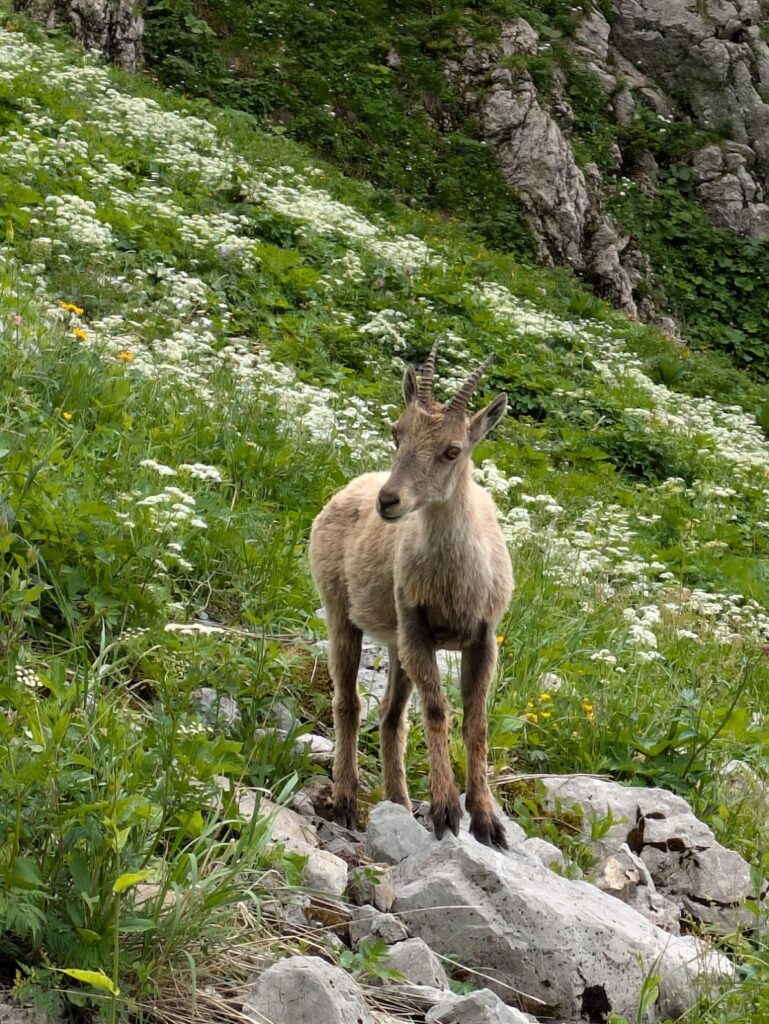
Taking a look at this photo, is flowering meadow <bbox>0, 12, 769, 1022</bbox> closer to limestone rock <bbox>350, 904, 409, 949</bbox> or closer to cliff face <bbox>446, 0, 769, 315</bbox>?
limestone rock <bbox>350, 904, 409, 949</bbox>

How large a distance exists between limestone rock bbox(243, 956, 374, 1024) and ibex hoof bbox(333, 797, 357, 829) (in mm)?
1707

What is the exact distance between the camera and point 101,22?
24188mm

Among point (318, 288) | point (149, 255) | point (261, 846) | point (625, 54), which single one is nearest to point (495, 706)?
point (261, 846)

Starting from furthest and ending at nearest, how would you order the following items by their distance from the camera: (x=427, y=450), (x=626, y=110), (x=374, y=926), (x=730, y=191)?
1. (x=626, y=110)
2. (x=730, y=191)
3. (x=427, y=450)
4. (x=374, y=926)

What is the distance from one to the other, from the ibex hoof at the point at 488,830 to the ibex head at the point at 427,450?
130 centimetres

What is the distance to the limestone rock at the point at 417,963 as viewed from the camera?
13.6ft

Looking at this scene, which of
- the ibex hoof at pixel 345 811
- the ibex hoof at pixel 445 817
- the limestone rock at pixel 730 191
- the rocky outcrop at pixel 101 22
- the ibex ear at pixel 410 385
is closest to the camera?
the ibex hoof at pixel 445 817

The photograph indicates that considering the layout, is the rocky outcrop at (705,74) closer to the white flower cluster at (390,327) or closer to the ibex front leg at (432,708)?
the white flower cluster at (390,327)

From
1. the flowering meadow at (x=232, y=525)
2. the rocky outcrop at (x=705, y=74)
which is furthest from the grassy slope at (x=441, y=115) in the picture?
the flowering meadow at (x=232, y=525)

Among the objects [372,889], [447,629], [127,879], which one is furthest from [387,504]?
[127,879]

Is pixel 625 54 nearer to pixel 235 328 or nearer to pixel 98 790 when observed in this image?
pixel 235 328

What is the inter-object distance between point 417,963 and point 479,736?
1.19 m

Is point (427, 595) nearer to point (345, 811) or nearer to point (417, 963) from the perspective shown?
point (345, 811)

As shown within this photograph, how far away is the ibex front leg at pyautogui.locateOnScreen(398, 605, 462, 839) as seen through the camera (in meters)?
4.95
